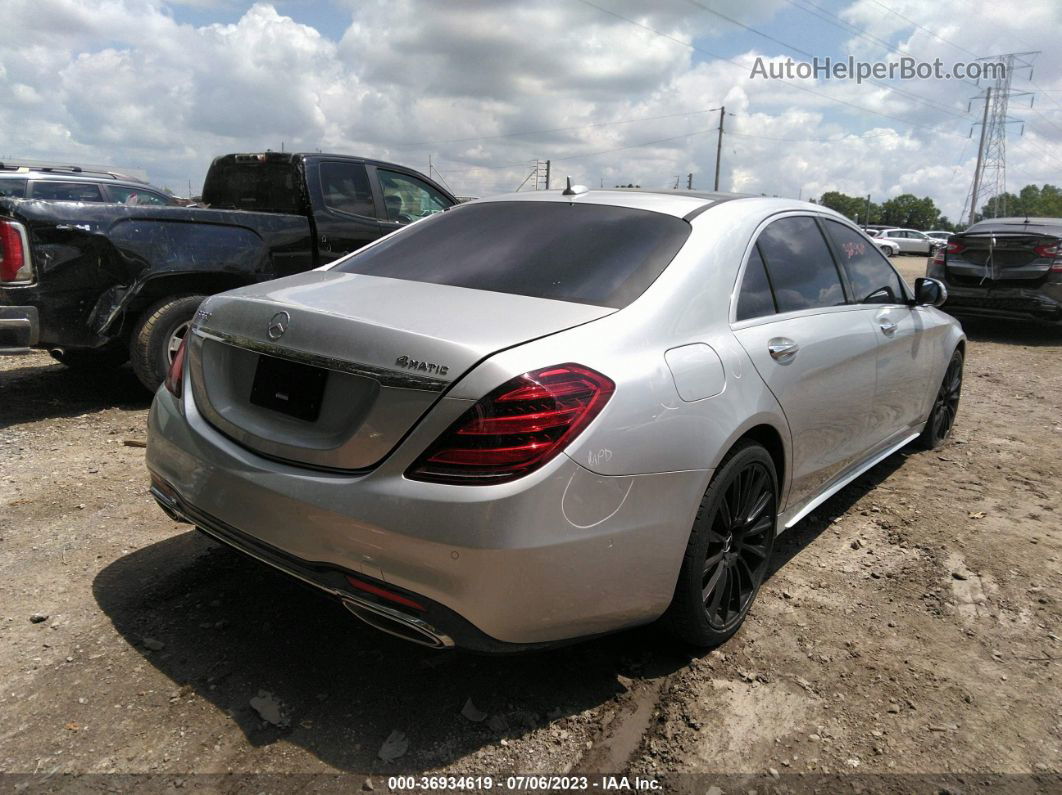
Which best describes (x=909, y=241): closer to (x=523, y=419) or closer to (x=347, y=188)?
(x=347, y=188)

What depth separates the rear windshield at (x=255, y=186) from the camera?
629cm

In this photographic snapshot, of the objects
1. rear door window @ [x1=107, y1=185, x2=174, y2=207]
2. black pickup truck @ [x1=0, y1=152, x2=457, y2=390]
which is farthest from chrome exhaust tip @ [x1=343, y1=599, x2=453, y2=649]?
rear door window @ [x1=107, y1=185, x2=174, y2=207]

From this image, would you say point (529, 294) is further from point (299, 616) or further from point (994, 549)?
point (994, 549)

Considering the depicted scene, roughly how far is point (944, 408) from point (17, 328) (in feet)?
19.4

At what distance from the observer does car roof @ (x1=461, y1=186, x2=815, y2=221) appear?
3.03m

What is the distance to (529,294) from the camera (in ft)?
8.36

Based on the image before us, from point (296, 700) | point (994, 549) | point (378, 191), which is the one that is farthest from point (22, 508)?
point (994, 549)

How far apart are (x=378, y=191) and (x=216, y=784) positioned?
5.44 m

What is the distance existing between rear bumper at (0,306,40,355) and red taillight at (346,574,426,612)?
365 centimetres

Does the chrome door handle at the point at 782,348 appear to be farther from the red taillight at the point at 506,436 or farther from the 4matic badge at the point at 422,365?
Result: the 4matic badge at the point at 422,365

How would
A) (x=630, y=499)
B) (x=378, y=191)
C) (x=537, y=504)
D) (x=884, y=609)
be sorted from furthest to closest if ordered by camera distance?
(x=378, y=191)
(x=884, y=609)
(x=630, y=499)
(x=537, y=504)

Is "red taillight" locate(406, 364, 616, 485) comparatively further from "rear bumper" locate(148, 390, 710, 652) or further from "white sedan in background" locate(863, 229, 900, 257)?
"white sedan in background" locate(863, 229, 900, 257)

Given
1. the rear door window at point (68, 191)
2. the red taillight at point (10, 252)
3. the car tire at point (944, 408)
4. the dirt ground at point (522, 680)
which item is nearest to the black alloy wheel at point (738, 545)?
the dirt ground at point (522, 680)

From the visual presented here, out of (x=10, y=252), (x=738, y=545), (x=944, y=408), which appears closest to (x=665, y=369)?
(x=738, y=545)
